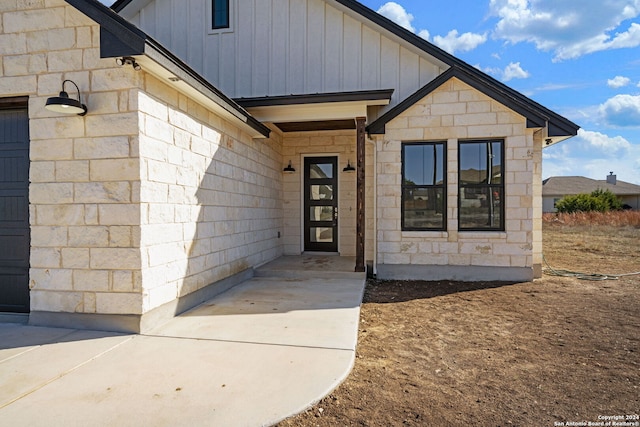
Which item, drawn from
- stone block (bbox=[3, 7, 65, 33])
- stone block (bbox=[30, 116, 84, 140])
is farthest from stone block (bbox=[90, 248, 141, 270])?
stone block (bbox=[3, 7, 65, 33])

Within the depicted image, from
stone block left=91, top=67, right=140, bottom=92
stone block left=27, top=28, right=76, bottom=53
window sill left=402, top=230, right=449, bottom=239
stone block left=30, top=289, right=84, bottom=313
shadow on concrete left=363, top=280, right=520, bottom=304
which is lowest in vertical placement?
shadow on concrete left=363, top=280, right=520, bottom=304

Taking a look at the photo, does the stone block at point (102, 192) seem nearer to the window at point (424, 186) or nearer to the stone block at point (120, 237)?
the stone block at point (120, 237)

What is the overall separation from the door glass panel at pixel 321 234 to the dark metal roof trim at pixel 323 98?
11.4 ft

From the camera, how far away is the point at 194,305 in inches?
190

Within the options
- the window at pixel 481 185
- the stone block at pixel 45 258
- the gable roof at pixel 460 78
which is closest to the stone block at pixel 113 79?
the stone block at pixel 45 258

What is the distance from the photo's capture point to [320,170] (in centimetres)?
917

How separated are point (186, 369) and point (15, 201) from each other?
312cm

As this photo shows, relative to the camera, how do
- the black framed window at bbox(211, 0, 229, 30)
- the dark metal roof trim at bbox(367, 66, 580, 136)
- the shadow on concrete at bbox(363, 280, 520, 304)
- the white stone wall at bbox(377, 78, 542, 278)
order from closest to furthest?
the shadow on concrete at bbox(363, 280, 520, 304), the dark metal roof trim at bbox(367, 66, 580, 136), the white stone wall at bbox(377, 78, 542, 278), the black framed window at bbox(211, 0, 229, 30)

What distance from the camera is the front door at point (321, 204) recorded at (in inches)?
357

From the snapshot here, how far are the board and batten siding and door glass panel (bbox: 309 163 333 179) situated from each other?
1979 mm

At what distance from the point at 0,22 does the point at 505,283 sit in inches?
329

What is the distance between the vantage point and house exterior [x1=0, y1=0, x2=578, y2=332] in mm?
3811

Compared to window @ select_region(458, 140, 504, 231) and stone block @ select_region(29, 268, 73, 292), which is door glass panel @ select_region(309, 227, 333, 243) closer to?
window @ select_region(458, 140, 504, 231)

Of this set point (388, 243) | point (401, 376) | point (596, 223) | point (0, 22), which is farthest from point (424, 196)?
point (596, 223)
